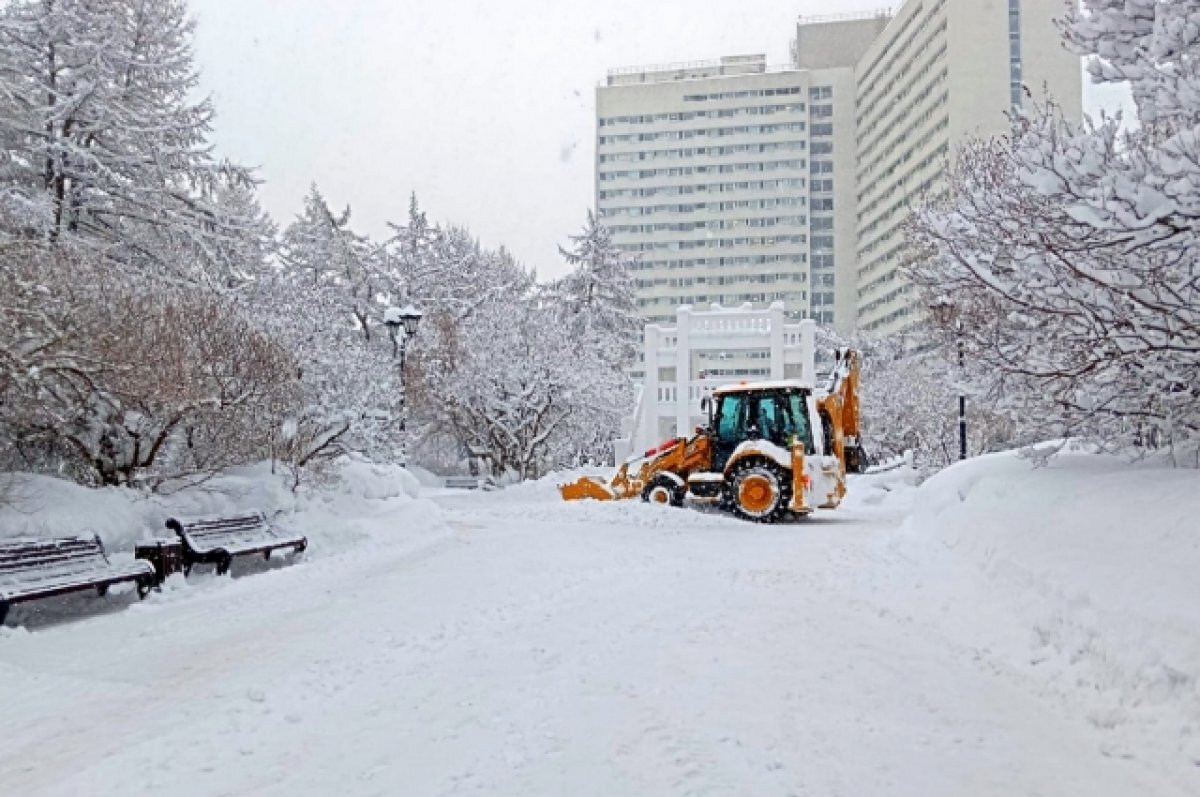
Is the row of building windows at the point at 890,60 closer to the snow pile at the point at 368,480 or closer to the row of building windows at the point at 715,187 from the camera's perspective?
the row of building windows at the point at 715,187

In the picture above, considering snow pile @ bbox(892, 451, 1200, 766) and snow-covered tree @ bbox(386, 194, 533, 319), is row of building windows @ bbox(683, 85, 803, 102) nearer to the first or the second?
snow-covered tree @ bbox(386, 194, 533, 319)

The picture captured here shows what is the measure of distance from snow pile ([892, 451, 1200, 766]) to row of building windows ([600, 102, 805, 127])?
10951cm

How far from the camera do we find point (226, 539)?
1034 cm

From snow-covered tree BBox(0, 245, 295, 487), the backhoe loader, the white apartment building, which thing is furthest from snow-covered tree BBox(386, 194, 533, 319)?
the white apartment building

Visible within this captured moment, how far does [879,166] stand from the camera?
102 m

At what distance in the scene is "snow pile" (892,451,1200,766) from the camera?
4.56 metres

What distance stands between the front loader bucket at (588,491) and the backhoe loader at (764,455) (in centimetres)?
3

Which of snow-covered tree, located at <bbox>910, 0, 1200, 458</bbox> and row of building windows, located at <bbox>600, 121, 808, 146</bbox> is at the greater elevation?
row of building windows, located at <bbox>600, 121, 808, 146</bbox>

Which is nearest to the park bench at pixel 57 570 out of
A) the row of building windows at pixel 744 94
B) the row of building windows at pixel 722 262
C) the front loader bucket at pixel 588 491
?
the front loader bucket at pixel 588 491

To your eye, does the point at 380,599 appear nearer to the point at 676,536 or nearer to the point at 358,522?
the point at 358,522

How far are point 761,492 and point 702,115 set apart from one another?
10379 cm

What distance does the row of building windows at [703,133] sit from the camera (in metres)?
111

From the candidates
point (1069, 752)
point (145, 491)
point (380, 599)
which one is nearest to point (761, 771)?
point (1069, 752)

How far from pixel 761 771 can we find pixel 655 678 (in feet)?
4.98
